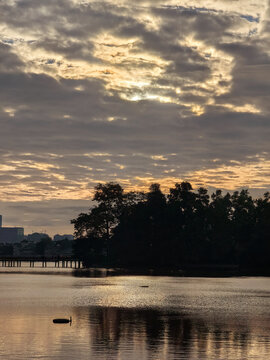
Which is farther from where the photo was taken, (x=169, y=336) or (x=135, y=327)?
(x=135, y=327)

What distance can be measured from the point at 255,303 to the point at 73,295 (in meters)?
24.8

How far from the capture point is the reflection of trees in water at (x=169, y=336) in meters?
39.0

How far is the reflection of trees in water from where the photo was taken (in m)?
39.0

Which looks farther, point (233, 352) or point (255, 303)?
point (255, 303)

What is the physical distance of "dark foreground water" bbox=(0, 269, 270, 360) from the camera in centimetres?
3884

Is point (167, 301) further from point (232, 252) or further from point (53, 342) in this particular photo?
point (232, 252)

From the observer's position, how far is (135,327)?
51.2m

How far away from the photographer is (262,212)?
649 ft

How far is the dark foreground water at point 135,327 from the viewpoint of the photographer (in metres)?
38.8

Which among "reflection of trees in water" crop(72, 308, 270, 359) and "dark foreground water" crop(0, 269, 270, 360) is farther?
"reflection of trees in water" crop(72, 308, 270, 359)

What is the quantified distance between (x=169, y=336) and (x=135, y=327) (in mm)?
5632

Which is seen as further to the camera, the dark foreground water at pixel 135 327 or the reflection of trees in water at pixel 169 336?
the reflection of trees in water at pixel 169 336

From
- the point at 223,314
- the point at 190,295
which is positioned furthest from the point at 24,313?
the point at 190,295

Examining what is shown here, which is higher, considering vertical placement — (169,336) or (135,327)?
(135,327)
